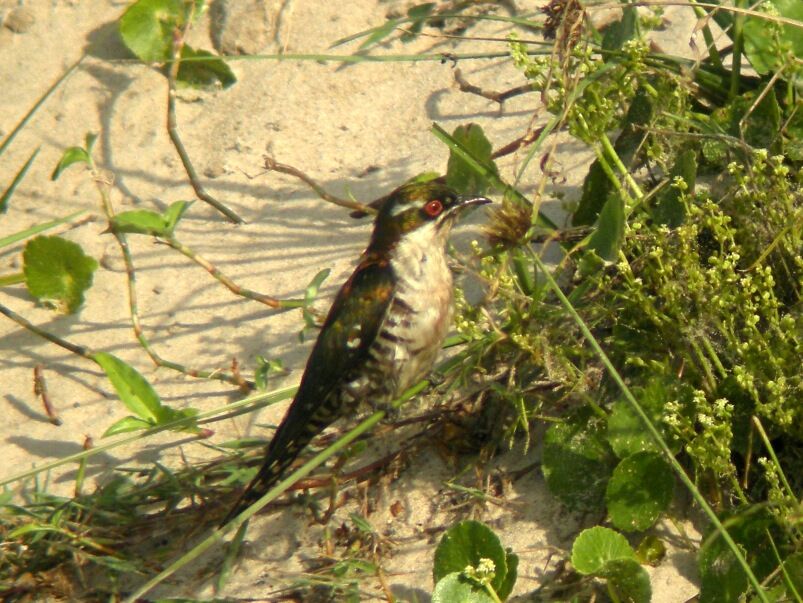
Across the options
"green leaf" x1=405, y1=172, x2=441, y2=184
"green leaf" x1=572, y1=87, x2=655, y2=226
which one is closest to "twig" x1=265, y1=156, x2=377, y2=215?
"green leaf" x1=405, y1=172, x2=441, y2=184

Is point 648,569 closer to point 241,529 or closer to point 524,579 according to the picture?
point 524,579

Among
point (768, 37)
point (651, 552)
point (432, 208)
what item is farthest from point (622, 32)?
point (651, 552)

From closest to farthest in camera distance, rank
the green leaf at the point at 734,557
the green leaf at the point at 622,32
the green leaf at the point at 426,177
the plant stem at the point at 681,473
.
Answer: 1. the plant stem at the point at 681,473
2. the green leaf at the point at 734,557
3. the green leaf at the point at 622,32
4. the green leaf at the point at 426,177

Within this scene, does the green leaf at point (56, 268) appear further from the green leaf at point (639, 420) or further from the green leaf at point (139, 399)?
the green leaf at point (639, 420)

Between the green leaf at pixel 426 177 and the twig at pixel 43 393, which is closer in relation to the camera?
the twig at pixel 43 393

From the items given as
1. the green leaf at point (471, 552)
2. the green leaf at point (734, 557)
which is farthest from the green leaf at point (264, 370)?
the green leaf at point (734, 557)

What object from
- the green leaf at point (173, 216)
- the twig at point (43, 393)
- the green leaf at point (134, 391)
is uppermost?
the green leaf at point (173, 216)

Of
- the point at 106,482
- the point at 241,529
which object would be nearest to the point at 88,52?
the point at 106,482

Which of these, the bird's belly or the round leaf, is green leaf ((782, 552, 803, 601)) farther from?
the bird's belly
